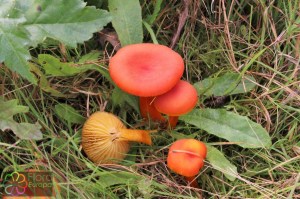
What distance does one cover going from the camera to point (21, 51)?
2006 mm

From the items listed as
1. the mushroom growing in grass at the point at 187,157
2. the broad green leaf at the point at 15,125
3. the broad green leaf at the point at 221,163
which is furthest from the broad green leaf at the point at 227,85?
the broad green leaf at the point at 15,125

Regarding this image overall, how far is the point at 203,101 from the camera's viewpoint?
8.38ft

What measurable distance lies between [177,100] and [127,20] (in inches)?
21.9

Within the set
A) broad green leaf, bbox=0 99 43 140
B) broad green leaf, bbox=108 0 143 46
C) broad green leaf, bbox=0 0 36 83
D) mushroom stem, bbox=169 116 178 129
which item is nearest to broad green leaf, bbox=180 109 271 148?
mushroom stem, bbox=169 116 178 129

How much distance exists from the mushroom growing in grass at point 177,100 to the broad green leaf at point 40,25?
1.36 feet

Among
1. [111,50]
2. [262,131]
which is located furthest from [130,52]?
[262,131]

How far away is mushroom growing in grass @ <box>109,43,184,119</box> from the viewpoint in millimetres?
2141

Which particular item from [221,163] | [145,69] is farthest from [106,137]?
[221,163]

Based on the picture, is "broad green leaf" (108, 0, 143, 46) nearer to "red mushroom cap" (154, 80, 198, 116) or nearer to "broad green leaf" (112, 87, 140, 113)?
"broad green leaf" (112, 87, 140, 113)

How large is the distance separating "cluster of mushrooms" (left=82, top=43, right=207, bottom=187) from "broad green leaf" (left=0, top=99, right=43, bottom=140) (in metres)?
0.22

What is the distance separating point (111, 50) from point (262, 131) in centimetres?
86

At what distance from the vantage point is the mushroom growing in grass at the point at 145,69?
2.14 m

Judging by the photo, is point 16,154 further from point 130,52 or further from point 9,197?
point 130,52

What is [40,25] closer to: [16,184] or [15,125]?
[15,125]
